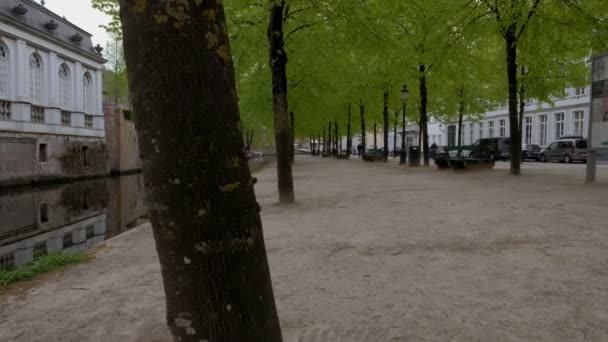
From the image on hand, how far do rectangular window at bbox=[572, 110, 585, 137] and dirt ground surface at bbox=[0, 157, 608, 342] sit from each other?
37.7m

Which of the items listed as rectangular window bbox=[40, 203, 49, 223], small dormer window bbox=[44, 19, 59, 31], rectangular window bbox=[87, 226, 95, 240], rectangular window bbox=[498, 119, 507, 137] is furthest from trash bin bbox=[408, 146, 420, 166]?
rectangular window bbox=[498, 119, 507, 137]

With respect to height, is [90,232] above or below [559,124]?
below

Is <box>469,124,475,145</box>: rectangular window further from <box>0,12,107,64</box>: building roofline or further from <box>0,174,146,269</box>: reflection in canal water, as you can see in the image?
<box>0,174,146,269</box>: reflection in canal water

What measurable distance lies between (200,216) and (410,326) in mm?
2204

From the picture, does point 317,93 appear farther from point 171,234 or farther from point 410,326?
point 171,234

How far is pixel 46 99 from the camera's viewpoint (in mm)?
26969

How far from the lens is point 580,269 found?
4496 millimetres

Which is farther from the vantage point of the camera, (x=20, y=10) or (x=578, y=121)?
(x=578, y=121)

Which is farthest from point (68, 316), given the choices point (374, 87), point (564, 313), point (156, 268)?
point (374, 87)

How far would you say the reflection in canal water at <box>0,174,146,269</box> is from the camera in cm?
1079

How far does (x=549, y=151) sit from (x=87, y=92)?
3182cm

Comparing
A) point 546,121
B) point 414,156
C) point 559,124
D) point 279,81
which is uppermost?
point 546,121

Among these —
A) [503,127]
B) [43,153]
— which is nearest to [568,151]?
[503,127]

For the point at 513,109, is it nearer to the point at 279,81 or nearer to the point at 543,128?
the point at 279,81
